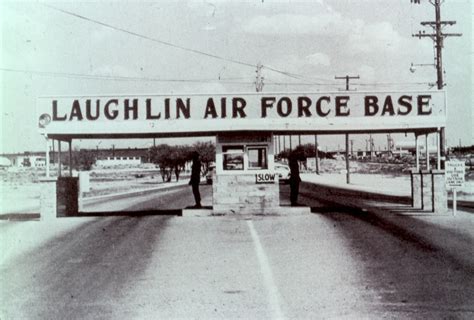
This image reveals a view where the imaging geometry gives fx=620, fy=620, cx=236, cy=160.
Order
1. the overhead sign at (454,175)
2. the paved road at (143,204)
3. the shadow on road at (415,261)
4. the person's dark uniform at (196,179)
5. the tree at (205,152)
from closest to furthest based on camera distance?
the shadow on road at (415,261) < the overhead sign at (454,175) < the person's dark uniform at (196,179) < the paved road at (143,204) < the tree at (205,152)

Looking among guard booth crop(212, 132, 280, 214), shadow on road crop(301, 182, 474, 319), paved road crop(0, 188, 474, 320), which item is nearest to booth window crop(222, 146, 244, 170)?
guard booth crop(212, 132, 280, 214)

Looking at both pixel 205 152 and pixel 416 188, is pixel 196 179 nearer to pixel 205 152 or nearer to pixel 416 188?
pixel 416 188

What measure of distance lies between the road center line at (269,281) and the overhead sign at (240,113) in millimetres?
5850

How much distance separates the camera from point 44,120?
19641 millimetres

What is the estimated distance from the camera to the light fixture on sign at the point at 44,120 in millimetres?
19591

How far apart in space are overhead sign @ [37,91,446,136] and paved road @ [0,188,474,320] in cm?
443

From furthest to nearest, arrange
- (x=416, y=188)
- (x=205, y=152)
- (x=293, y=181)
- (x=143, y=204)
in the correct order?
(x=205, y=152) < (x=143, y=204) < (x=416, y=188) < (x=293, y=181)

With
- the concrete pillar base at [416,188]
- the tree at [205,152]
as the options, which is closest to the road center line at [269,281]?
the concrete pillar base at [416,188]

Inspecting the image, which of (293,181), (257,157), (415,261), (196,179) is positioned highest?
(257,157)

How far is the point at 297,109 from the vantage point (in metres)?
19.6

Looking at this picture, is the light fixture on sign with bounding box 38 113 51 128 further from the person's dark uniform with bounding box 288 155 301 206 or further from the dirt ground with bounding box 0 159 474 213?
the person's dark uniform with bounding box 288 155 301 206

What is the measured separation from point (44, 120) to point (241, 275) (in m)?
11.5

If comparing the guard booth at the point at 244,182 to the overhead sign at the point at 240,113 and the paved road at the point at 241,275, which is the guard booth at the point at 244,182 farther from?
the paved road at the point at 241,275

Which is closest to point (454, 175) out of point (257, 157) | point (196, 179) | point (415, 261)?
point (257, 157)
